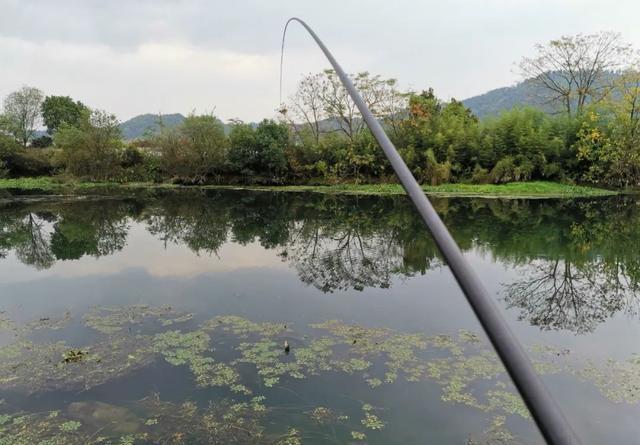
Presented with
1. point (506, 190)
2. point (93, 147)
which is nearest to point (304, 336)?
point (506, 190)

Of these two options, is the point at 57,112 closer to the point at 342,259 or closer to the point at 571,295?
the point at 342,259

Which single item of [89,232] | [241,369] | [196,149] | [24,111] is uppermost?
[24,111]

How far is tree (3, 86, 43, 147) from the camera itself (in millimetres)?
42237

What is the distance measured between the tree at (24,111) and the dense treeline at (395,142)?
9.72m

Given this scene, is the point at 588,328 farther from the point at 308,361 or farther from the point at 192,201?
the point at 192,201

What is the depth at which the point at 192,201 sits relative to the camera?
2027 centimetres

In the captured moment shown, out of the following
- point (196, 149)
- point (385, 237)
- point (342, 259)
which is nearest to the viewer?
point (342, 259)

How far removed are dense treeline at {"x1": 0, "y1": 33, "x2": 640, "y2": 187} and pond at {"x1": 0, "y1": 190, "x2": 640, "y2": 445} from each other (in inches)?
425

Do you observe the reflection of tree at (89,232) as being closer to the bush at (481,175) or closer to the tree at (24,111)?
the bush at (481,175)

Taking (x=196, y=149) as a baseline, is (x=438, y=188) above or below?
below

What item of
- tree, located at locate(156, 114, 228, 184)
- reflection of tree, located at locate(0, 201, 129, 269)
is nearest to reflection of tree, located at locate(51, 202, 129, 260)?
reflection of tree, located at locate(0, 201, 129, 269)

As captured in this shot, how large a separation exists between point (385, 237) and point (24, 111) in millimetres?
46246

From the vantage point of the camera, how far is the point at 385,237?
39.5 feet

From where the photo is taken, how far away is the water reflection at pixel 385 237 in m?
7.66
